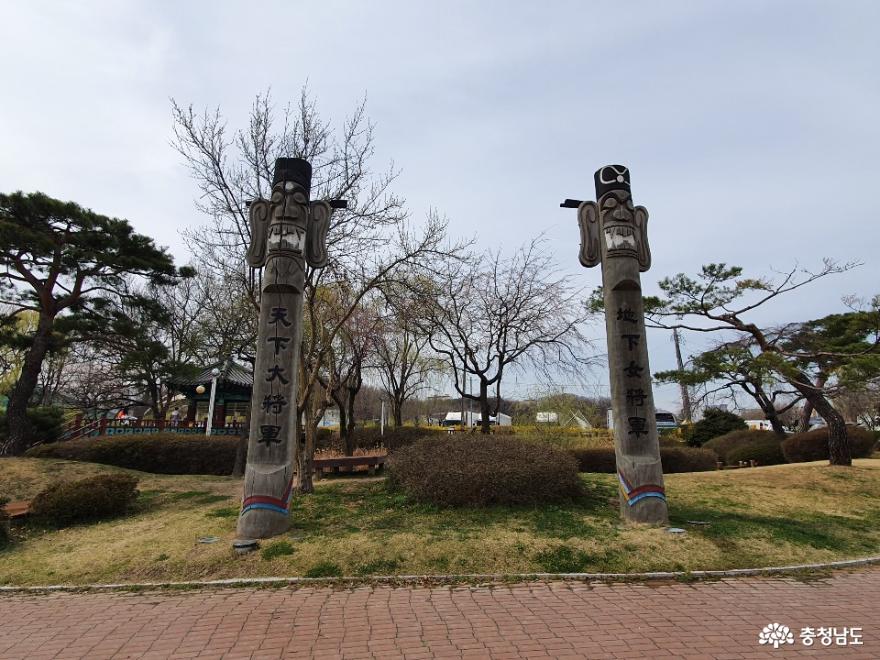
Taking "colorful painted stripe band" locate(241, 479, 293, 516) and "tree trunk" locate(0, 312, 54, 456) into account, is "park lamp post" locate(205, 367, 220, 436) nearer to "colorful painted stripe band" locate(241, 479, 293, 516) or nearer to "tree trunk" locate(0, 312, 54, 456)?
"tree trunk" locate(0, 312, 54, 456)

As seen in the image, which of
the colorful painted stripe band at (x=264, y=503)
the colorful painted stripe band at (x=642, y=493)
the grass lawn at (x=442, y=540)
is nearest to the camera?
the grass lawn at (x=442, y=540)

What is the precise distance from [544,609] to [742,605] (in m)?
1.92

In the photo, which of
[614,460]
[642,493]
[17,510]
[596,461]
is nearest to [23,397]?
[17,510]

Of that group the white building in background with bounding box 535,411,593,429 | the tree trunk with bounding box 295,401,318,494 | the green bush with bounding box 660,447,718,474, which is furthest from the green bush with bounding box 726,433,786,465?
the tree trunk with bounding box 295,401,318,494

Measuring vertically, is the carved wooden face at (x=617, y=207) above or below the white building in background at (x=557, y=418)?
above

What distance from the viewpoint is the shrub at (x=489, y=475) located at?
8.02 metres

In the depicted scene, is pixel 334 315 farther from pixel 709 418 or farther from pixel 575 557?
pixel 709 418

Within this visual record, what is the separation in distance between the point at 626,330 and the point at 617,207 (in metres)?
2.12

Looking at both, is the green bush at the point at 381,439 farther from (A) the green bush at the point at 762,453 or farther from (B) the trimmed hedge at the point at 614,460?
(A) the green bush at the point at 762,453

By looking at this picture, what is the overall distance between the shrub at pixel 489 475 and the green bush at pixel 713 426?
15.7 m

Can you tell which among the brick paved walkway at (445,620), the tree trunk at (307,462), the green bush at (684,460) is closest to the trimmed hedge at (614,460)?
the green bush at (684,460)

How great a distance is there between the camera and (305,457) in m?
10.6

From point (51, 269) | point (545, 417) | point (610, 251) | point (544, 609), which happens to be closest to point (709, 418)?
point (545, 417)

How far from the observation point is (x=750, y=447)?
56.4 feet
